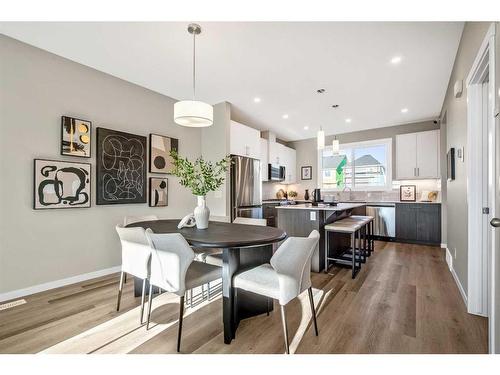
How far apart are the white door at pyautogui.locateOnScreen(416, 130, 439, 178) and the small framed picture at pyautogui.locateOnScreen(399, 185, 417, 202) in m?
0.32

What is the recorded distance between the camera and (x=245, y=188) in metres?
4.36

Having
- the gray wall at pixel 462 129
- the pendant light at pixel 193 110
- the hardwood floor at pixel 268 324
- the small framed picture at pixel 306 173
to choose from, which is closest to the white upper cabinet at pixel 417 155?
the small framed picture at pixel 306 173

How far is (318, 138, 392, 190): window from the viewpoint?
565cm

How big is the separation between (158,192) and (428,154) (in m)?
5.36

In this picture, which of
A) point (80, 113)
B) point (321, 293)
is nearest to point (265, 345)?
point (321, 293)

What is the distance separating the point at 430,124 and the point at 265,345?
5624 mm

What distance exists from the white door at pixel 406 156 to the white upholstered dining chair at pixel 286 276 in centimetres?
471

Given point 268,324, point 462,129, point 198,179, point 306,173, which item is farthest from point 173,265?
point 306,173

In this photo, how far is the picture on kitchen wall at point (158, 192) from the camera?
3.61 meters

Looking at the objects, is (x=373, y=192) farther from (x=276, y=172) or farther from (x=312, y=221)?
(x=312, y=221)

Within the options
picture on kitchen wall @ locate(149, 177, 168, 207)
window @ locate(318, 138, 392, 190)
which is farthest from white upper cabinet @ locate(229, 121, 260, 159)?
window @ locate(318, 138, 392, 190)

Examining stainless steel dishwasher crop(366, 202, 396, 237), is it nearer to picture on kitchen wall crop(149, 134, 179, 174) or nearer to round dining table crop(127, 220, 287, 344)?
round dining table crop(127, 220, 287, 344)

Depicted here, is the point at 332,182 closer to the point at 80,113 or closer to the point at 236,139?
the point at 236,139
